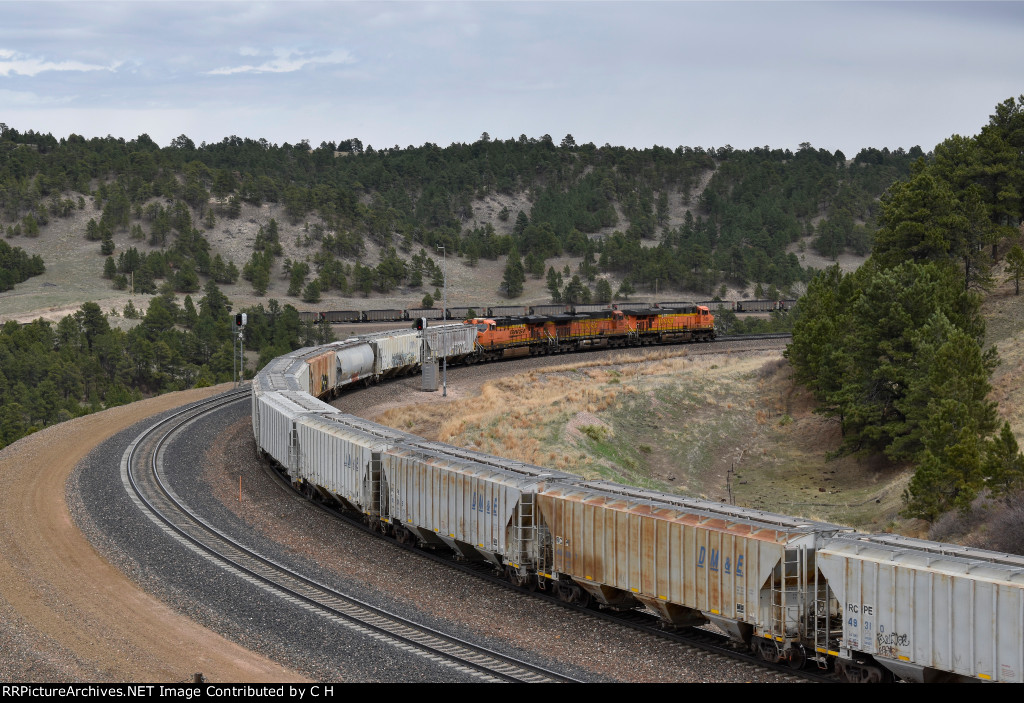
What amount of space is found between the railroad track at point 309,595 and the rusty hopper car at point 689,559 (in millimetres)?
3021

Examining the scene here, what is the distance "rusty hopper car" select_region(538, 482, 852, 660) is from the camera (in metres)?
18.2

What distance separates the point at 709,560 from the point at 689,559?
50cm

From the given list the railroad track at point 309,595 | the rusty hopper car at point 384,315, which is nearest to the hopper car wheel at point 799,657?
the railroad track at point 309,595

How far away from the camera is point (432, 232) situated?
7205 inches

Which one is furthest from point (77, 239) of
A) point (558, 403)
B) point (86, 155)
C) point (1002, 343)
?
point (1002, 343)

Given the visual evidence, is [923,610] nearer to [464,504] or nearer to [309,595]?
[464,504]

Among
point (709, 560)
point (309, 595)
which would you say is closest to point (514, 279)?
point (309, 595)

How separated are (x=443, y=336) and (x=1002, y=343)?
110 ft

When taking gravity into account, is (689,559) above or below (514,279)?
above

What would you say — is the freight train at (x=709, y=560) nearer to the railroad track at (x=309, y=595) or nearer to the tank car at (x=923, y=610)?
the tank car at (x=923, y=610)

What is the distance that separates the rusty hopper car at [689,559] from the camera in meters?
18.2

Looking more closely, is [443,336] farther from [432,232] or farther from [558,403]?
[432,232]

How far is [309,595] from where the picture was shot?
23.7 metres

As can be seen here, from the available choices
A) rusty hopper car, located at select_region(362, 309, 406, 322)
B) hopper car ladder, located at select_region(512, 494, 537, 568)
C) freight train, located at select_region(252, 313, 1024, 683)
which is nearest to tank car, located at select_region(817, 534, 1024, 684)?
freight train, located at select_region(252, 313, 1024, 683)
